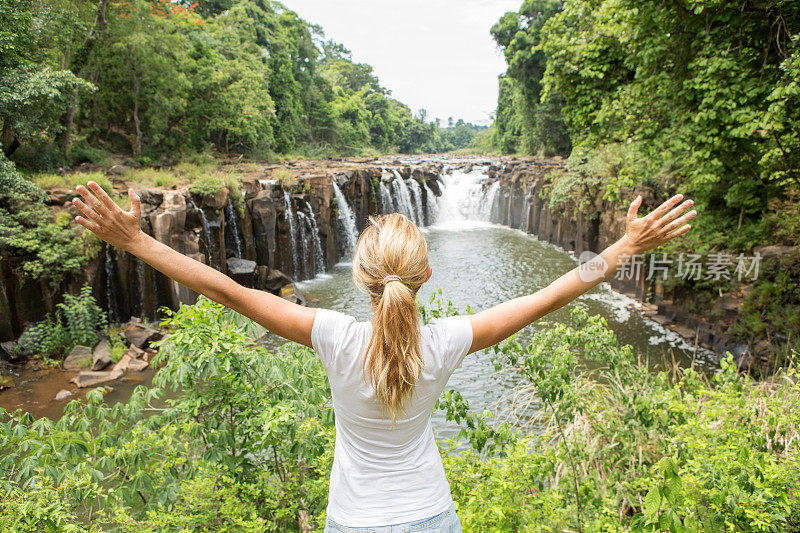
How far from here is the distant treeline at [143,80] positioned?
34.3 ft

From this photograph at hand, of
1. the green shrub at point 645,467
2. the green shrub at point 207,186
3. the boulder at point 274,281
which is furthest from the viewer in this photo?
the boulder at point 274,281

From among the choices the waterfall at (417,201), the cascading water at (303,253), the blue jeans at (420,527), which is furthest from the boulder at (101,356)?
the waterfall at (417,201)

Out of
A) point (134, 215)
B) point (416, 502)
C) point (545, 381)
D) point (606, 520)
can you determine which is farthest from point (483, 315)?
point (545, 381)

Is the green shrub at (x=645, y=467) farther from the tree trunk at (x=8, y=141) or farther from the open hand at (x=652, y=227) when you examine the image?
the tree trunk at (x=8, y=141)

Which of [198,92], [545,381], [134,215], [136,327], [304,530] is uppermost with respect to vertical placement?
[198,92]

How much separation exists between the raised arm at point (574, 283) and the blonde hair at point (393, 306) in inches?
8.5

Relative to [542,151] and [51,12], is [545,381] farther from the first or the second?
[542,151]

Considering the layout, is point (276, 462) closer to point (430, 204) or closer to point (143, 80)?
point (143, 80)

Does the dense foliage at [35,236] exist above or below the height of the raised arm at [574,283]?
below

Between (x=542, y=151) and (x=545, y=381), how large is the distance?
91.5ft

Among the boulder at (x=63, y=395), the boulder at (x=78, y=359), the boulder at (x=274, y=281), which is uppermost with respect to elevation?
the boulder at (x=274, y=281)

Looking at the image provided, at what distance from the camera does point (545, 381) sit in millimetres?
3363

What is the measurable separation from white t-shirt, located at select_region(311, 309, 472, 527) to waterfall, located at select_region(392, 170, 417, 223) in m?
20.3

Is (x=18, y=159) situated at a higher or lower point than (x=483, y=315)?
higher
